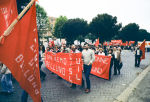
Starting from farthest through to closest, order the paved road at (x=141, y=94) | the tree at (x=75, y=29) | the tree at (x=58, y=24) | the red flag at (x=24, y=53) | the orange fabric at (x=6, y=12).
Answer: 1. the tree at (x=58, y=24)
2. the tree at (x=75, y=29)
3. the paved road at (x=141, y=94)
4. the orange fabric at (x=6, y=12)
5. the red flag at (x=24, y=53)

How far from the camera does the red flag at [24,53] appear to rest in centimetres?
206

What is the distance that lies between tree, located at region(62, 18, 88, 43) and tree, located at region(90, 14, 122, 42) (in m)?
2.82

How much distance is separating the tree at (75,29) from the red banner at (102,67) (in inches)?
1601

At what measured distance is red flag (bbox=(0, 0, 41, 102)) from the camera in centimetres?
206

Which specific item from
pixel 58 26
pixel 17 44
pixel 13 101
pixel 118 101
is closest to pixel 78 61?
pixel 118 101

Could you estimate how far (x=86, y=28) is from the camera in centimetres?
4859

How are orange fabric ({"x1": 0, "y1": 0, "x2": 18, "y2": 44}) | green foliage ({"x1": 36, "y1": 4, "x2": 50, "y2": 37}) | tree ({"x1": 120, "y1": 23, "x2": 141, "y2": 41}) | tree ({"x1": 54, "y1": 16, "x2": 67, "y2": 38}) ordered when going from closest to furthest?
1. orange fabric ({"x1": 0, "y1": 0, "x2": 18, "y2": 44})
2. green foliage ({"x1": 36, "y1": 4, "x2": 50, "y2": 37})
3. tree ({"x1": 54, "y1": 16, "x2": 67, "y2": 38})
4. tree ({"x1": 120, "y1": 23, "x2": 141, "y2": 41})

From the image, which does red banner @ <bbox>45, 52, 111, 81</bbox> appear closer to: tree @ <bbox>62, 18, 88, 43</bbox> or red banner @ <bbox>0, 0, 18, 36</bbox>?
red banner @ <bbox>0, 0, 18, 36</bbox>

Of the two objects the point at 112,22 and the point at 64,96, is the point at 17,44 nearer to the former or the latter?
the point at 64,96

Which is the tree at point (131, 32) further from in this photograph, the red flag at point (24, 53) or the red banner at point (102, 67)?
the red flag at point (24, 53)

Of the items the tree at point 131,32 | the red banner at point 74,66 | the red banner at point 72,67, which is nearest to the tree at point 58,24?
the tree at point 131,32

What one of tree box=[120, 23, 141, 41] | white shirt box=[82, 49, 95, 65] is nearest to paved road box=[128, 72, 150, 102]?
white shirt box=[82, 49, 95, 65]

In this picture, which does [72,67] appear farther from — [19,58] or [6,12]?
[19,58]

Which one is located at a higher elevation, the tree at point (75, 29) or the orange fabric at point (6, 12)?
the tree at point (75, 29)
